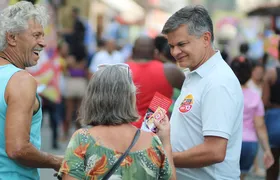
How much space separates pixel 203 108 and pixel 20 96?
0.99m

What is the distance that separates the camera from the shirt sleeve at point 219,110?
4043mm

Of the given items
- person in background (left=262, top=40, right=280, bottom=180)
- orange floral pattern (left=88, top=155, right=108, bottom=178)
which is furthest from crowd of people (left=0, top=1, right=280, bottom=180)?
person in background (left=262, top=40, right=280, bottom=180)

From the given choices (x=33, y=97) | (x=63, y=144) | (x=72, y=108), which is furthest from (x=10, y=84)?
(x=72, y=108)

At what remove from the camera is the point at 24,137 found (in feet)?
12.8

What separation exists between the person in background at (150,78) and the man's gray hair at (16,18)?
9.25 feet

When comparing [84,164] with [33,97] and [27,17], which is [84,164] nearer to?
[33,97]

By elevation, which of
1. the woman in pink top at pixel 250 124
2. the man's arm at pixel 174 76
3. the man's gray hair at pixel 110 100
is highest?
the man's gray hair at pixel 110 100

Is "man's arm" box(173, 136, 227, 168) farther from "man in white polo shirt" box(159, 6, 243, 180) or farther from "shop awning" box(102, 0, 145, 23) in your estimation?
"shop awning" box(102, 0, 145, 23)

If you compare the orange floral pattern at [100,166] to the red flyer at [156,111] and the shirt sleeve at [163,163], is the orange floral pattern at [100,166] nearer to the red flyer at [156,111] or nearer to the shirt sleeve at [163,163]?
the shirt sleeve at [163,163]

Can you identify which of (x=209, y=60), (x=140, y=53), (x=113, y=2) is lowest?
(x=113, y=2)

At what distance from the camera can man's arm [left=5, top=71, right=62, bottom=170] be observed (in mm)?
3893

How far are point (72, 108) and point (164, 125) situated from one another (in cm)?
1163

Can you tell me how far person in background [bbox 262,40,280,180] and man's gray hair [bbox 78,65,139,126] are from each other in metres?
4.43

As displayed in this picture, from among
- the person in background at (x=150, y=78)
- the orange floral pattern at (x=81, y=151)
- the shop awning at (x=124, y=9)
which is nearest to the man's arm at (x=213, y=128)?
the orange floral pattern at (x=81, y=151)
